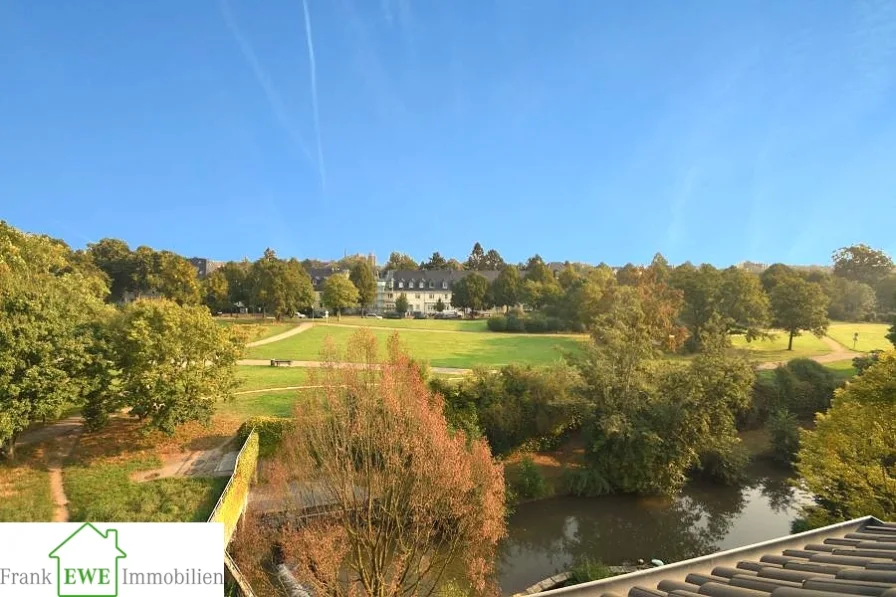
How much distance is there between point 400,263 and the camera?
120 m

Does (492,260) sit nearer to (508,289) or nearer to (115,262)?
(508,289)

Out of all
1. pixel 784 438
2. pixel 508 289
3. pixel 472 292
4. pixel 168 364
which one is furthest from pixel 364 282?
pixel 784 438

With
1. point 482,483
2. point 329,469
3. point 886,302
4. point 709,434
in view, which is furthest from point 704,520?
point 886,302

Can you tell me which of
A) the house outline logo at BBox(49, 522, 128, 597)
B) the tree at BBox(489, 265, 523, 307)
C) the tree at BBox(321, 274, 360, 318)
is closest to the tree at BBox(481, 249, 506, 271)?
the tree at BBox(489, 265, 523, 307)

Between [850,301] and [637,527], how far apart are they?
73.5 meters

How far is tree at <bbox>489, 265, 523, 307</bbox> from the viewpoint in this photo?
246 ft

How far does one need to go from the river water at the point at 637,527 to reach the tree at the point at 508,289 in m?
55.5

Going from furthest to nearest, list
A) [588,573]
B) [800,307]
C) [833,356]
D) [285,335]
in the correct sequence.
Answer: [285,335], [800,307], [833,356], [588,573]

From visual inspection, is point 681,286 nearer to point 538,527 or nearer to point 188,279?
point 538,527

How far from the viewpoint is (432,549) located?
39.7 ft

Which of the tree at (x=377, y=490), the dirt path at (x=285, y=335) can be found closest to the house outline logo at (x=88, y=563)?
the tree at (x=377, y=490)

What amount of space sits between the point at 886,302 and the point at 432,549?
307 feet

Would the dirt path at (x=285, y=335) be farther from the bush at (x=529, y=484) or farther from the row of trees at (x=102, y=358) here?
the bush at (x=529, y=484)

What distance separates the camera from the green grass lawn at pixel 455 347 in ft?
114
